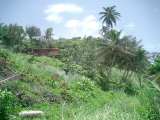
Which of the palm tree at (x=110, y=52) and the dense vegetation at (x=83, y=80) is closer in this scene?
the dense vegetation at (x=83, y=80)

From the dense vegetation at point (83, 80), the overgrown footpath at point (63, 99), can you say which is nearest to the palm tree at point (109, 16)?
Result: the dense vegetation at point (83, 80)

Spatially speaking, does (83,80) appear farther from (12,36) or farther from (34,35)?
(34,35)

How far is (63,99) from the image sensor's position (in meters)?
28.8

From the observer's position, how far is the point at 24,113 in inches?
787

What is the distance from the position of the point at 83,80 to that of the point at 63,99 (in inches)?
397

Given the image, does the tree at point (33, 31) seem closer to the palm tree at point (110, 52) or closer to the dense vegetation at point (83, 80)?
the dense vegetation at point (83, 80)

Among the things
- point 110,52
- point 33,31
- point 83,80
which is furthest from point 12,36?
point 83,80

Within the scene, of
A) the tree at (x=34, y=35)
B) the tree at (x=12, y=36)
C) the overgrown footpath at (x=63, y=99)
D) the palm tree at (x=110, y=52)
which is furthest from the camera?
the tree at (x=34, y=35)

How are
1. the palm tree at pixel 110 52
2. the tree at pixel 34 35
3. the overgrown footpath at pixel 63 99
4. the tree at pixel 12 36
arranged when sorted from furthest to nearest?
the tree at pixel 34 35
the tree at pixel 12 36
the palm tree at pixel 110 52
the overgrown footpath at pixel 63 99

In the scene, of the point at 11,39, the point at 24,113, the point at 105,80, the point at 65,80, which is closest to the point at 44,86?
the point at 65,80

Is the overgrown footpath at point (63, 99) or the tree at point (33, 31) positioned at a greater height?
the tree at point (33, 31)

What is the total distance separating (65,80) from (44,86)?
626cm

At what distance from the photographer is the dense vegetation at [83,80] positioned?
566 inches

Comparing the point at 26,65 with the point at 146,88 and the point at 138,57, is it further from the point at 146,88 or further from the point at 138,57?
the point at 138,57
